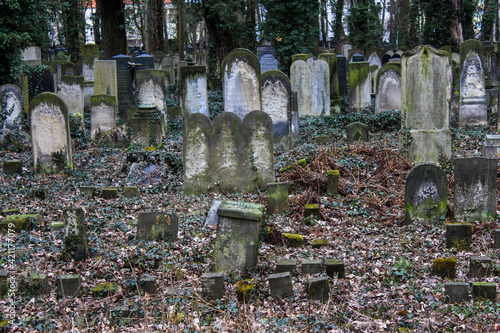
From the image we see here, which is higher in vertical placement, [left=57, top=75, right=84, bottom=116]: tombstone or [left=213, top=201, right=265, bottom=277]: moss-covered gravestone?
[left=57, top=75, right=84, bottom=116]: tombstone

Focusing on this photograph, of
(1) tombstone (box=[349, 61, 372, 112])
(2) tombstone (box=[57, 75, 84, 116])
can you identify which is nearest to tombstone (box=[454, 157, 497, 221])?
(1) tombstone (box=[349, 61, 372, 112])

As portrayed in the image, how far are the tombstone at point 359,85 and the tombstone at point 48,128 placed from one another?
870 centimetres

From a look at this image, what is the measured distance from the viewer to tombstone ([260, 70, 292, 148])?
12.0 meters

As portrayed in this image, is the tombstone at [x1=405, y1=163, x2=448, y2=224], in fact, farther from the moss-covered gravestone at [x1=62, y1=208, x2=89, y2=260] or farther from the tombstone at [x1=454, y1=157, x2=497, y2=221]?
the moss-covered gravestone at [x1=62, y1=208, x2=89, y2=260]

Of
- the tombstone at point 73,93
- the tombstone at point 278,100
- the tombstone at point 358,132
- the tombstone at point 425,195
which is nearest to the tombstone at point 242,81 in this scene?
the tombstone at point 278,100

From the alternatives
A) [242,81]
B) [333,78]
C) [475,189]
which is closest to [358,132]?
[242,81]

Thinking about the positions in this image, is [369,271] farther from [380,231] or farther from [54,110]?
[54,110]

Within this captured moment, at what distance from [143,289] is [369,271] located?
2.34m

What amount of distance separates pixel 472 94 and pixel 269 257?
8808 mm

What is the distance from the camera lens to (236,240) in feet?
18.2

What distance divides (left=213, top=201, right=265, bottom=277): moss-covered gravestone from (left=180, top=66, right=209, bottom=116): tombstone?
859cm

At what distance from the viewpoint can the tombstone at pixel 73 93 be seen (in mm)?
14836

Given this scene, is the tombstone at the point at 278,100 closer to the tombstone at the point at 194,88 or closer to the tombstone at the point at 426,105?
the tombstone at the point at 194,88

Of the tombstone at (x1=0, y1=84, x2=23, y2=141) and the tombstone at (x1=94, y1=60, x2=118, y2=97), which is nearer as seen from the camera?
the tombstone at (x1=0, y1=84, x2=23, y2=141)
